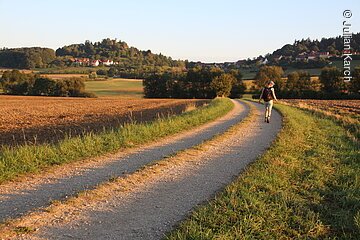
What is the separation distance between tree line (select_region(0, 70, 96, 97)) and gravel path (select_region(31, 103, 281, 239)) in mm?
77532

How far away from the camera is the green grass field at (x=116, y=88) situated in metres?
91.1

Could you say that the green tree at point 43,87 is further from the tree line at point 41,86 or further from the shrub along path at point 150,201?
the shrub along path at point 150,201

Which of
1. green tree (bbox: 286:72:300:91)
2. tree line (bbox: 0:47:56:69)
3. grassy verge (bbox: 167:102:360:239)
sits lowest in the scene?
grassy verge (bbox: 167:102:360:239)

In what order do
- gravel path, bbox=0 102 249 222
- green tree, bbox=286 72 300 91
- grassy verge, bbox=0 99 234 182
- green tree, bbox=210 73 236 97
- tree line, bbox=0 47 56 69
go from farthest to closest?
tree line, bbox=0 47 56 69, green tree, bbox=286 72 300 91, green tree, bbox=210 73 236 97, grassy verge, bbox=0 99 234 182, gravel path, bbox=0 102 249 222

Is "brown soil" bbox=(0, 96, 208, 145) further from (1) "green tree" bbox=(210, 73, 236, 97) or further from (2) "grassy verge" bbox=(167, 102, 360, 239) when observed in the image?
(1) "green tree" bbox=(210, 73, 236, 97)

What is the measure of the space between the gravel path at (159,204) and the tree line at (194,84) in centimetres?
7244

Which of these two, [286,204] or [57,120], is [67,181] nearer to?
[286,204]

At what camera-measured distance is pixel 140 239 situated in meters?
4.34

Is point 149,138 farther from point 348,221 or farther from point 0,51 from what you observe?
point 0,51

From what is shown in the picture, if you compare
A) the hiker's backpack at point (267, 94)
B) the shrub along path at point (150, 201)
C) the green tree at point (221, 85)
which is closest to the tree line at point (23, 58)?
the green tree at point (221, 85)

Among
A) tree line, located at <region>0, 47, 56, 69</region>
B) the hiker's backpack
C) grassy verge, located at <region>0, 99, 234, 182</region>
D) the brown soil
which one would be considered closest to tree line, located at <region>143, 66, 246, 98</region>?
the brown soil

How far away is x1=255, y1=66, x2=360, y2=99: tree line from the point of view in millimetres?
73875

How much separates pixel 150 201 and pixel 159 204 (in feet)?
0.73

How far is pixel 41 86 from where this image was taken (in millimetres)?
82500
